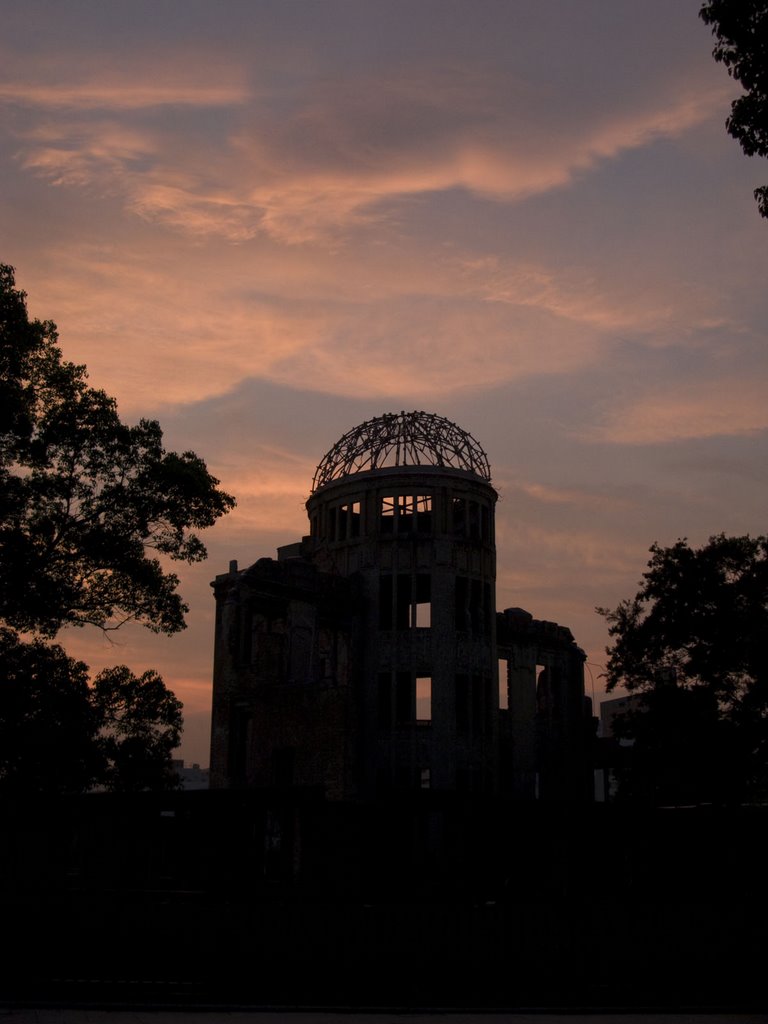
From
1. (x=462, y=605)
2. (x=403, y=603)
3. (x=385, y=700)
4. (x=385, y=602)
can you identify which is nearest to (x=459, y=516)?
(x=462, y=605)

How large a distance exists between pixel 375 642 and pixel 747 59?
118 ft

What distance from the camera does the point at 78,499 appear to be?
27672mm

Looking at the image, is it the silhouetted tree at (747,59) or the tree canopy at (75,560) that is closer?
the silhouetted tree at (747,59)

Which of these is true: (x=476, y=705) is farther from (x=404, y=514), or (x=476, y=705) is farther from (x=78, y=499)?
(x=78, y=499)

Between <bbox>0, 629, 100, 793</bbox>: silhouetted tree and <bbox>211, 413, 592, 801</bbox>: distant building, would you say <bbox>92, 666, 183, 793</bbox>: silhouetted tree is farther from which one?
<bbox>211, 413, 592, 801</bbox>: distant building

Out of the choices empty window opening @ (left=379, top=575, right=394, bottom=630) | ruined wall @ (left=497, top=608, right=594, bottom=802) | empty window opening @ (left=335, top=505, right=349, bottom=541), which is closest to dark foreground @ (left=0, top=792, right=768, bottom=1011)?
empty window opening @ (left=379, top=575, right=394, bottom=630)

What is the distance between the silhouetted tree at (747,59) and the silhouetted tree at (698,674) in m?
24.6

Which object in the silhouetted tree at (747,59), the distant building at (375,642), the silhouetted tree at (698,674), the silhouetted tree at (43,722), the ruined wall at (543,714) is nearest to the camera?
the silhouetted tree at (747,59)

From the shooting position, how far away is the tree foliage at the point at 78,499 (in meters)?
26.0

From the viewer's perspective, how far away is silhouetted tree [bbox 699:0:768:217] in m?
15.9

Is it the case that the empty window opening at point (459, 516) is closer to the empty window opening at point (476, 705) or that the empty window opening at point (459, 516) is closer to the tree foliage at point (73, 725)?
the empty window opening at point (476, 705)

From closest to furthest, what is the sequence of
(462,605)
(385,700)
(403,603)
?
(385,700), (462,605), (403,603)

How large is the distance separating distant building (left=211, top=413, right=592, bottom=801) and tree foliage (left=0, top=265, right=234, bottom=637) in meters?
17.6

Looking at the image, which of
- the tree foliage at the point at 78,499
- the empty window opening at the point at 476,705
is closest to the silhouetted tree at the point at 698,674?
the empty window opening at the point at 476,705
